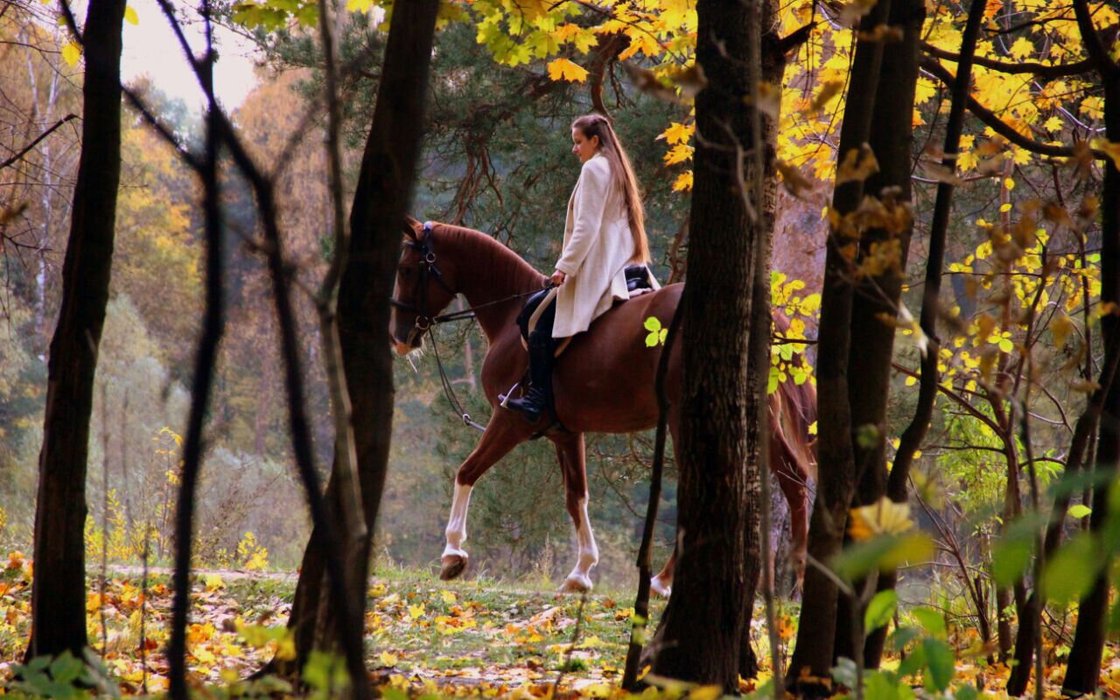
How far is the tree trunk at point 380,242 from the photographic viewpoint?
255 cm

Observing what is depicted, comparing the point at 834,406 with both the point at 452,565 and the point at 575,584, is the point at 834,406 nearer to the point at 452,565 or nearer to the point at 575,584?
the point at 575,584

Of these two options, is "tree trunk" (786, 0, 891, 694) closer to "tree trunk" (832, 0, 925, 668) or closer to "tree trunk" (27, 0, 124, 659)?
"tree trunk" (832, 0, 925, 668)

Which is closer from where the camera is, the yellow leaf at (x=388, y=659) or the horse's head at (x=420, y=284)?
the yellow leaf at (x=388, y=659)

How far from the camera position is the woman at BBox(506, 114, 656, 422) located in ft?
22.8

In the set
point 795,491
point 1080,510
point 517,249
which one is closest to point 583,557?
point 795,491

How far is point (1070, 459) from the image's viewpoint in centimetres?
371

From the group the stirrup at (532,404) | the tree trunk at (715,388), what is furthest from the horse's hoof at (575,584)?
the tree trunk at (715,388)

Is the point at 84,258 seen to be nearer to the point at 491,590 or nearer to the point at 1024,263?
the point at 1024,263

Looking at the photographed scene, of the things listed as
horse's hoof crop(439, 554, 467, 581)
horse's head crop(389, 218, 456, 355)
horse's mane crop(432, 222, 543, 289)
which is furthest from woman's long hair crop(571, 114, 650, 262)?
horse's hoof crop(439, 554, 467, 581)

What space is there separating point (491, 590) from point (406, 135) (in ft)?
18.5

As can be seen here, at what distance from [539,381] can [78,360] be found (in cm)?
416

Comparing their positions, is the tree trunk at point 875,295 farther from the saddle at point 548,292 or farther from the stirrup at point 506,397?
the stirrup at point 506,397

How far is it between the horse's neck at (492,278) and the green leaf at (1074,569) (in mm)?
7202

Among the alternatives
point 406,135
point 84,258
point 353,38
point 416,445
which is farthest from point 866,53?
point 416,445
